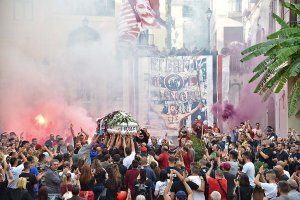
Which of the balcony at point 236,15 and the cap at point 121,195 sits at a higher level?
the balcony at point 236,15

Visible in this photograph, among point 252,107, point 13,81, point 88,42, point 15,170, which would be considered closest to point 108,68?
point 88,42

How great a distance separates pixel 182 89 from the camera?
34.3 metres

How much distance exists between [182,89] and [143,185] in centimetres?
2236

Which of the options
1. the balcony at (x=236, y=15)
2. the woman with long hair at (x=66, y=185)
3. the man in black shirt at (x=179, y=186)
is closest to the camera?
the man in black shirt at (x=179, y=186)

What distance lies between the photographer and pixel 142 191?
11922 mm

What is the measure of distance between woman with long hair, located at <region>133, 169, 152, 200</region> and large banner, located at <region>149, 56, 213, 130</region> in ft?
71.1

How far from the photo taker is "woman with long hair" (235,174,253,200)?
11.5m

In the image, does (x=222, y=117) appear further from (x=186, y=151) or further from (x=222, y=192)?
(x=222, y=192)

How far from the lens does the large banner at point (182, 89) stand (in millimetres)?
34094

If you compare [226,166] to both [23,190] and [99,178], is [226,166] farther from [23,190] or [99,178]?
[23,190]

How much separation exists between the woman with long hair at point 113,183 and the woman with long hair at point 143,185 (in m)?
0.35

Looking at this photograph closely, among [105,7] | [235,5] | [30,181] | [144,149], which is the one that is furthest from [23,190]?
[235,5]

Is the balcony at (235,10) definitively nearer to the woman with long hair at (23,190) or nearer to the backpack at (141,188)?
the backpack at (141,188)

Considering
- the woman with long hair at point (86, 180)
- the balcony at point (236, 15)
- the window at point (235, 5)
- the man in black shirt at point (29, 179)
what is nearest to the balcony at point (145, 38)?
the balcony at point (236, 15)
